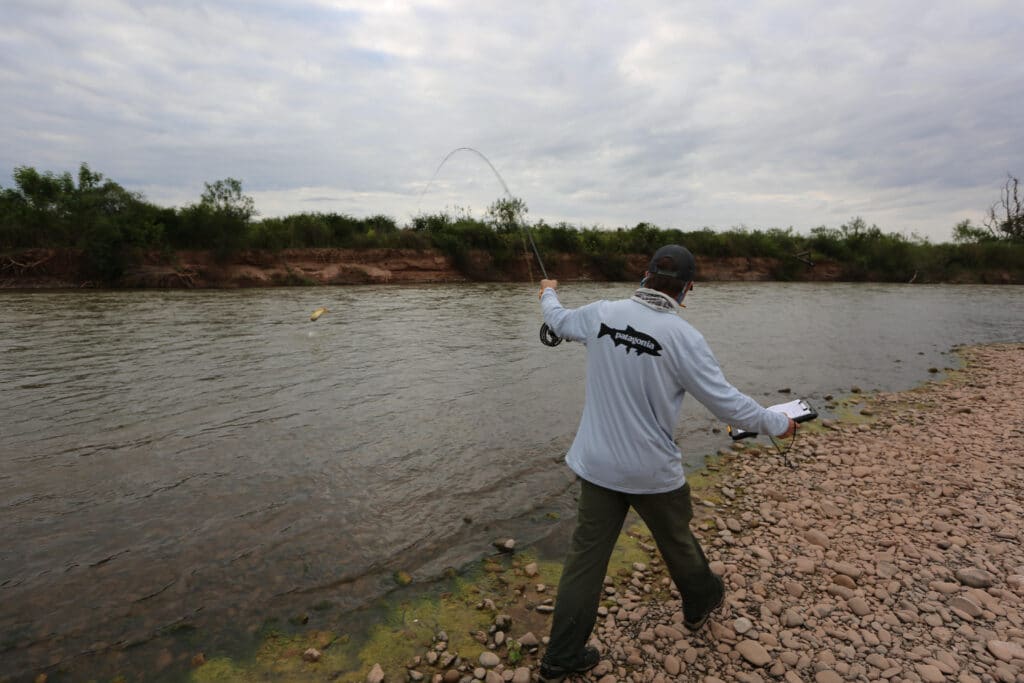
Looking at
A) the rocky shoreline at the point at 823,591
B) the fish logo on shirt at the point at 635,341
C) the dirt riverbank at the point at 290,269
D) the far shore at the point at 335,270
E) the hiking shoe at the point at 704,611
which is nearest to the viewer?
the fish logo on shirt at the point at 635,341

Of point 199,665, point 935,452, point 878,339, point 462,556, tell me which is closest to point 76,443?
point 199,665

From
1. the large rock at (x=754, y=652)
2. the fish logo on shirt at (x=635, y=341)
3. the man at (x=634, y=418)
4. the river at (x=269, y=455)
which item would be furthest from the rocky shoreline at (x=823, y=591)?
the fish logo on shirt at (x=635, y=341)

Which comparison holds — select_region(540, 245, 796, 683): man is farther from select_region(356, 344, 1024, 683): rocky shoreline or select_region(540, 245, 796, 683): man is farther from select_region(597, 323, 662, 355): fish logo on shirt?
select_region(356, 344, 1024, 683): rocky shoreline

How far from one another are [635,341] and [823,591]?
3.06 metres

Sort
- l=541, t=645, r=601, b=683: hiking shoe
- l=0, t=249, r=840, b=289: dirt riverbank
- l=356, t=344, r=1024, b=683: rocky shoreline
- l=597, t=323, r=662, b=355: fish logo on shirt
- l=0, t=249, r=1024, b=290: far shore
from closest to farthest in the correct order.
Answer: l=597, t=323, r=662, b=355: fish logo on shirt < l=541, t=645, r=601, b=683: hiking shoe < l=356, t=344, r=1024, b=683: rocky shoreline < l=0, t=249, r=840, b=289: dirt riverbank < l=0, t=249, r=1024, b=290: far shore

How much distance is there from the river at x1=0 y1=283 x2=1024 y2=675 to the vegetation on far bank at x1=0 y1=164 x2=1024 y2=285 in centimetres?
2192

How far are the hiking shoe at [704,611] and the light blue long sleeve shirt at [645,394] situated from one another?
1.23 meters

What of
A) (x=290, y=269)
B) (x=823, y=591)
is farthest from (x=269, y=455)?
(x=290, y=269)

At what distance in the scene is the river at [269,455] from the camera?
4.71 meters

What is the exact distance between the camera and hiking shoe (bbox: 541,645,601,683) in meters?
3.45

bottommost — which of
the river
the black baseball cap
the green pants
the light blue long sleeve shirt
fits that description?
the river

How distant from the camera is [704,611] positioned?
3906 millimetres

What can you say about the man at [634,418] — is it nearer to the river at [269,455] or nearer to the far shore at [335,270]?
the river at [269,455]

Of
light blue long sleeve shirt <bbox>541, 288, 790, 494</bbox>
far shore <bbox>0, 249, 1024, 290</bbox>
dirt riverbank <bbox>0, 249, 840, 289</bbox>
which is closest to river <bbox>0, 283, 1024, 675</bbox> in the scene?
light blue long sleeve shirt <bbox>541, 288, 790, 494</bbox>
